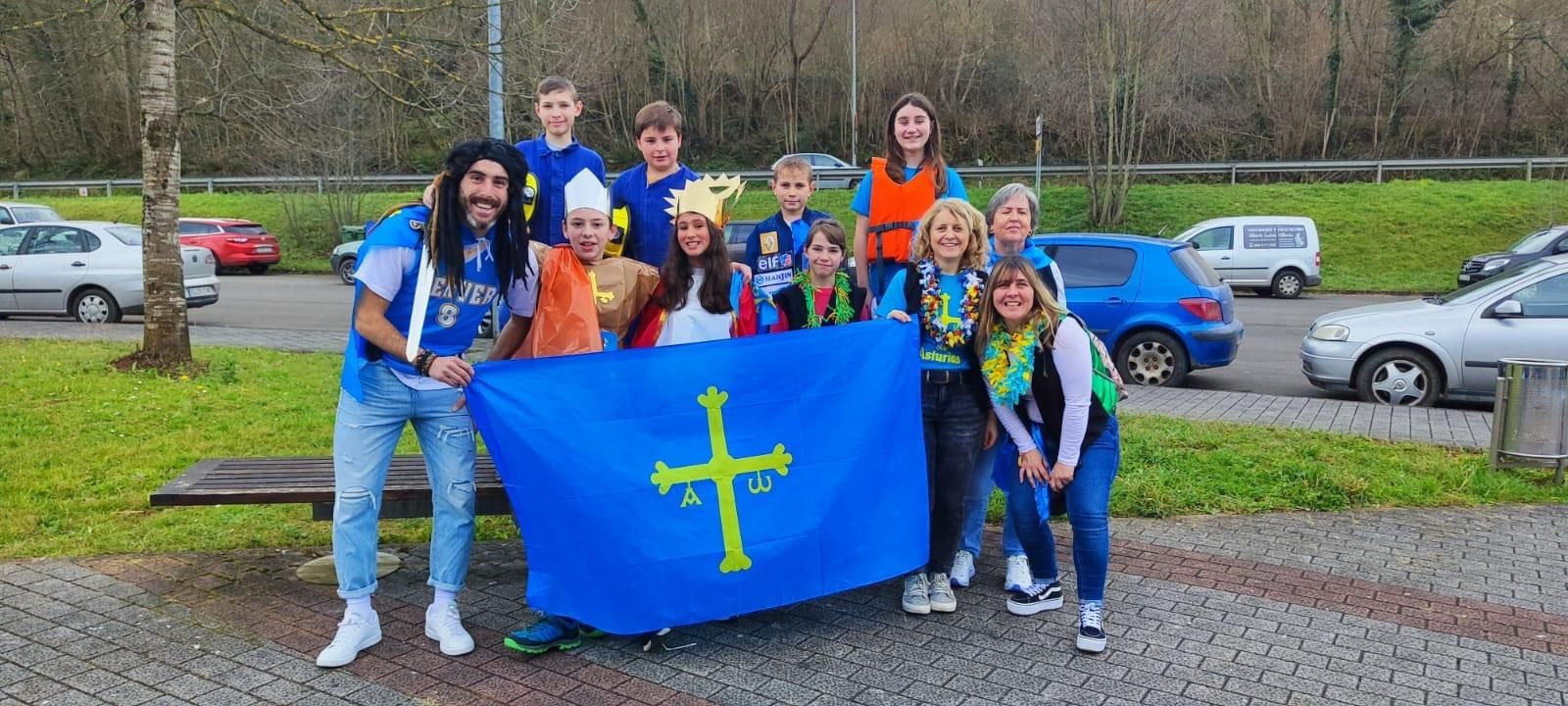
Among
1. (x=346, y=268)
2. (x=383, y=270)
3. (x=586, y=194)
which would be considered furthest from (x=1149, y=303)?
(x=346, y=268)

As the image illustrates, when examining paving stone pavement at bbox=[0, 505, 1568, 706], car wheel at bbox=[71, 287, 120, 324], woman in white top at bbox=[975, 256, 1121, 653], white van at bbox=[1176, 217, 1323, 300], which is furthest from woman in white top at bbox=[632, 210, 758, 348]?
white van at bbox=[1176, 217, 1323, 300]

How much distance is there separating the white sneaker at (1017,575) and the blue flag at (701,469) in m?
0.66

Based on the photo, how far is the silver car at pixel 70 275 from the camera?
15.4 metres

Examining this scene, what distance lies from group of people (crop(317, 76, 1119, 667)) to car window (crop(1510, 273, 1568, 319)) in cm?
688

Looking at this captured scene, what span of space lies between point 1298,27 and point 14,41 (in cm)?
3594

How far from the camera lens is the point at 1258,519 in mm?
6137

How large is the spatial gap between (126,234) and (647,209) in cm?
1434

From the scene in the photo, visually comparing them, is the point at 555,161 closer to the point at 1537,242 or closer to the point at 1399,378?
the point at 1399,378

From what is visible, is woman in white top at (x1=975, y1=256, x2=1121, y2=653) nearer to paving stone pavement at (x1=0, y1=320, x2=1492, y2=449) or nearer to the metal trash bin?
the metal trash bin

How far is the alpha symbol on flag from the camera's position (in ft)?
13.6

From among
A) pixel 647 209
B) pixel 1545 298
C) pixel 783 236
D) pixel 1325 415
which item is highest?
pixel 647 209

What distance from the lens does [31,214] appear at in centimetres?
2455

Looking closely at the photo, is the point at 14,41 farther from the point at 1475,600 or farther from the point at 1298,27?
the point at 1298,27

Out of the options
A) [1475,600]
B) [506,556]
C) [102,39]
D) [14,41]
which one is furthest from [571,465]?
[14,41]
